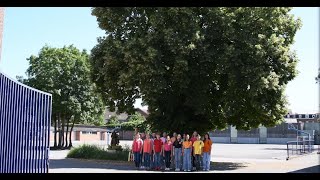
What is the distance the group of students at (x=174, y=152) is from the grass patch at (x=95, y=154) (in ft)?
11.9

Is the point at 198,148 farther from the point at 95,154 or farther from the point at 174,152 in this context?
the point at 95,154

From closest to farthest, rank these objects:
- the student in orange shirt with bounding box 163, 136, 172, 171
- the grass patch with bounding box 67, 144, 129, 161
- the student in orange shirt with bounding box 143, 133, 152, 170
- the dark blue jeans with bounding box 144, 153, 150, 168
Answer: the student in orange shirt with bounding box 163, 136, 172, 171, the student in orange shirt with bounding box 143, 133, 152, 170, the dark blue jeans with bounding box 144, 153, 150, 168, the grass patch with bounding box 67, 144, 129, 161

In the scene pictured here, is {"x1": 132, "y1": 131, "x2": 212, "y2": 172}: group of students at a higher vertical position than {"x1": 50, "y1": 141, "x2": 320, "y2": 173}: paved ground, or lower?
higher

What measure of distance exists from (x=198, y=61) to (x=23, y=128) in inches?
436

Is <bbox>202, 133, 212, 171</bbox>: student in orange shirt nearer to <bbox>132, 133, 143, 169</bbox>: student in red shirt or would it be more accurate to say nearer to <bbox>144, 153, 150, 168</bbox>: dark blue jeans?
<bbox>144, 153, 150, 168</bbox>: dark blue jeans

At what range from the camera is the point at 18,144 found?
14281 millimetres

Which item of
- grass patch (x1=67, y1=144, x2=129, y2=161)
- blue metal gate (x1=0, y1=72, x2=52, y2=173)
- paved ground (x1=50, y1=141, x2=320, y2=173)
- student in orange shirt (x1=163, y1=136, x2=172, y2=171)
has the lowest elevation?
paved ground (x1=50, y1=141, x2=320, y2=173)

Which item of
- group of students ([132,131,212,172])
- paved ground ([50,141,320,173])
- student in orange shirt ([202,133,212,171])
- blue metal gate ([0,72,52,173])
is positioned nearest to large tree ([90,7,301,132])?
paved ground ([50,141,320,173])

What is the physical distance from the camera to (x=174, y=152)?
20.3m

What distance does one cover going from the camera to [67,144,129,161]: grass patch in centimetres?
2447

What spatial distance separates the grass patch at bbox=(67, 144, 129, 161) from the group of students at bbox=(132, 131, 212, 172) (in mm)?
3634
